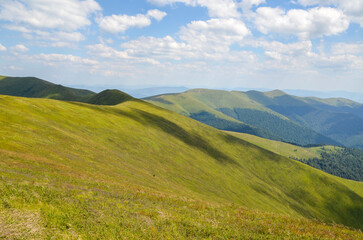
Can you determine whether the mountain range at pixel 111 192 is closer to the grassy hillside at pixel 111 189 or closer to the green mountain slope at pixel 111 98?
the grassy hillside at pixel 111 189

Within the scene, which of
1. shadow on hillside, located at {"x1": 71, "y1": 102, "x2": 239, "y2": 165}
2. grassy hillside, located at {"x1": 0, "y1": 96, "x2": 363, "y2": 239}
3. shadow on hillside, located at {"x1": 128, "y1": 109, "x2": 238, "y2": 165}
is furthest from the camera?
shadow on hillside, located at {"x1": 128, "y1": 109, "x2": 238, "y2": 165}

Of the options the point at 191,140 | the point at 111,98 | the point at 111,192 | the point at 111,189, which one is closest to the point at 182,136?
the point at 191,140

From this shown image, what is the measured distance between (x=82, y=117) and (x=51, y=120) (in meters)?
18.7

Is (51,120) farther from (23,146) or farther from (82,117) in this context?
(23,146)

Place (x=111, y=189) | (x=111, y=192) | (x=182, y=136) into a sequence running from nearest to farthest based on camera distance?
1. (x=111, y=192)
2. (x=111, y=189)
3. (x=182, y=136)

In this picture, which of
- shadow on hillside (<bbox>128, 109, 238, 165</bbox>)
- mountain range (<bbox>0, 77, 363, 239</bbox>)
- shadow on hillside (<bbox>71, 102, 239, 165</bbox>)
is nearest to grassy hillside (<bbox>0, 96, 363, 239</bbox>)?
mountain range (<bbox>0, 77, 363, 239</bbox>)

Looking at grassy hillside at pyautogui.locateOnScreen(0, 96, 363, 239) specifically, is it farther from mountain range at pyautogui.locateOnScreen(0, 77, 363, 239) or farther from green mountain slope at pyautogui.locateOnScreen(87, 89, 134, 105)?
green mountain slope at pyautogui.locateOnScreen(87, 89, 134, 105)

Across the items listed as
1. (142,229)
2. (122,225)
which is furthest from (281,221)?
(122,225)

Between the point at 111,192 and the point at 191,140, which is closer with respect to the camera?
the point at 111,192

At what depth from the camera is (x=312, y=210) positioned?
102688 millimetres

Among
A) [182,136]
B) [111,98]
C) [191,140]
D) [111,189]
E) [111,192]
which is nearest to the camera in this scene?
[111,192]

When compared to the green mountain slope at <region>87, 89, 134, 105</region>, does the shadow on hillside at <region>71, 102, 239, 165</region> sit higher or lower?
lower

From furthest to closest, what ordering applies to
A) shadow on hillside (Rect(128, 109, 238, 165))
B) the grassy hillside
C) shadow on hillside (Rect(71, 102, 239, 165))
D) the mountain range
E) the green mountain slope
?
the green mountain slope → shadow on hillside (Rect(128, 109, 238, 165)) → shadow on hillside (Rect(71, 102, 239, 165)) → the grassy hillside → the mountain range

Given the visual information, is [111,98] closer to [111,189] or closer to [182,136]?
[182,136]
